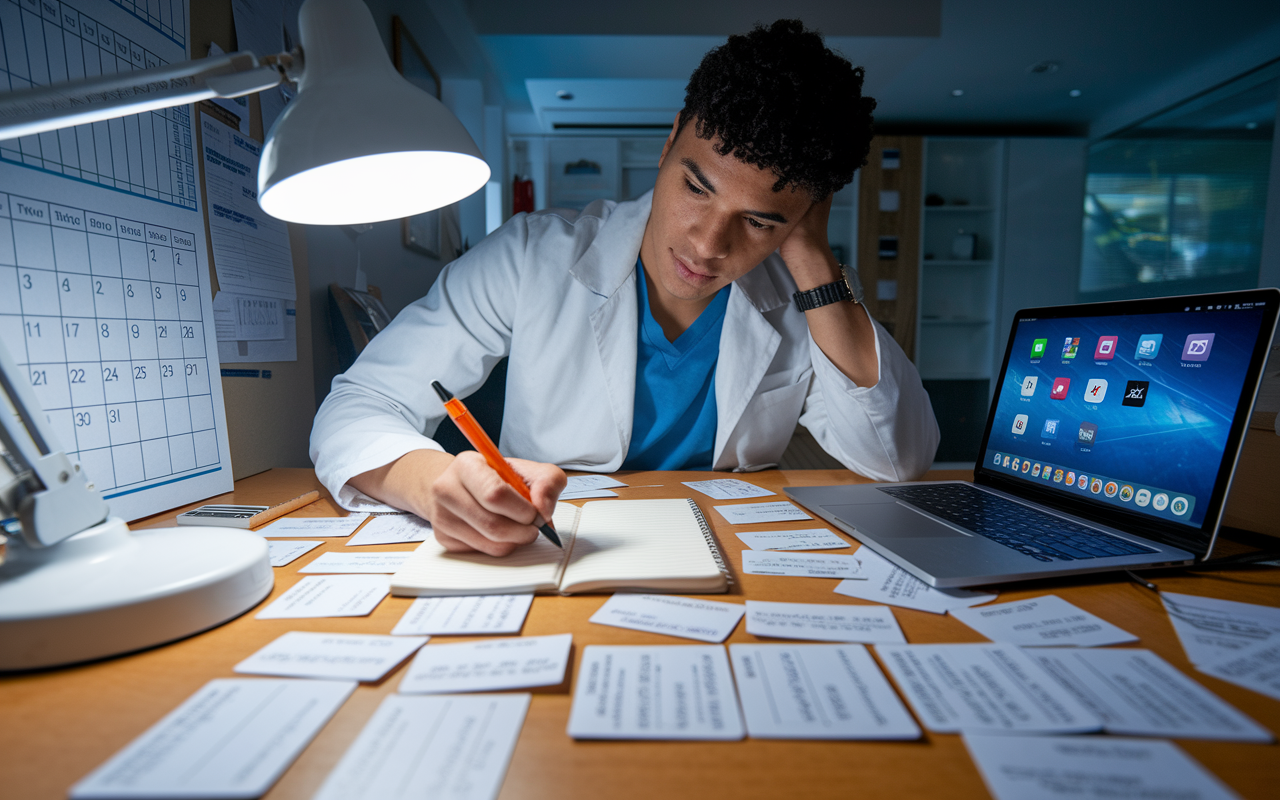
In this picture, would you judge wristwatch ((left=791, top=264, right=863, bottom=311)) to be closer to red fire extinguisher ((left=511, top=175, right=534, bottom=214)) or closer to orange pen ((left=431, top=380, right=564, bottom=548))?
orange pen ((left=431, top=380, right=564, bottom=548))

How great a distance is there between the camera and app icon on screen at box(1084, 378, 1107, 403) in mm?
656

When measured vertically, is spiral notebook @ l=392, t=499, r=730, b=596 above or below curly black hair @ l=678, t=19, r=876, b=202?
below

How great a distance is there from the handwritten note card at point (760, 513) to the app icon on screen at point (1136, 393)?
0.35m

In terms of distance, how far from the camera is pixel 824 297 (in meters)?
1.00

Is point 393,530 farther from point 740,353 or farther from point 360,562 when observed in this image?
point 740,353

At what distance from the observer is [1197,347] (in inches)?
22.4

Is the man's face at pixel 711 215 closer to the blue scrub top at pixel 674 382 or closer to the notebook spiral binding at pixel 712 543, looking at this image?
the blue scrub top at pixel 674 382

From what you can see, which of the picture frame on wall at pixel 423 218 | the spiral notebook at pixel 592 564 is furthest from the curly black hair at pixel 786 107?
the picture frame on wall at pixel 423 218

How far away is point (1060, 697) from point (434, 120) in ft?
1.84

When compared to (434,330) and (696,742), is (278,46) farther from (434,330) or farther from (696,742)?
(696,742)

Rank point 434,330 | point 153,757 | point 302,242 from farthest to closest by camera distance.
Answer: point 302,242 < point 434,330 < point 153,757

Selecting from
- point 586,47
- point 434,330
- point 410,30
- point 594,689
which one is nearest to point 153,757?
point 594,689

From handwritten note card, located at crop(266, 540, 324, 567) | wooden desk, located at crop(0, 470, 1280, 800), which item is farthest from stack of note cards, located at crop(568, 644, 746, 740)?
handwritten note card, located at crop(266, 540, 324, 567)

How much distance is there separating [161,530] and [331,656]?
0.24 meters
